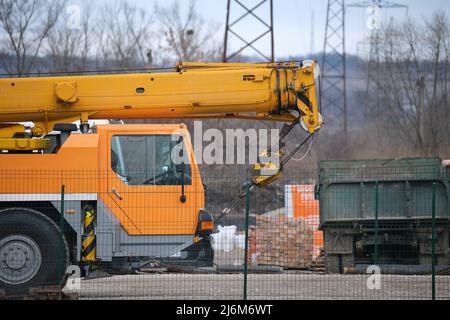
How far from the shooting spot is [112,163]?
1458 cm

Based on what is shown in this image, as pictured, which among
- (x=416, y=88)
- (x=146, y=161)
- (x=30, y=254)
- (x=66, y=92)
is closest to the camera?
(x=30, y=254)

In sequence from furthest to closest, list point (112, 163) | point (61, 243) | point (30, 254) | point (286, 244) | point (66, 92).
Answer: point (286, 244) → point (112, 163) → point (66, 92) → point (30, 254) → point (61, 243)

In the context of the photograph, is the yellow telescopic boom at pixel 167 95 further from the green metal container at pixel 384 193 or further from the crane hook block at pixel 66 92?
the green metal container at pixel 384 193

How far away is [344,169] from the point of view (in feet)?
59.8

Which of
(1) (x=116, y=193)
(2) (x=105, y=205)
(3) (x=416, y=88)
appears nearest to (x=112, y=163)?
(1) (x=116, y=193)

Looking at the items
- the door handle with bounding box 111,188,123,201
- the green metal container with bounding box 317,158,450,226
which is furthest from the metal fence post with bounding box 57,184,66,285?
the green metal container with bounding box 317,158,450,226

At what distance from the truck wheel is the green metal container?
6.18m

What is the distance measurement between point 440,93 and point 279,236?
1086 inches

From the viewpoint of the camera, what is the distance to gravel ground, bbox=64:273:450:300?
1348 centimetres

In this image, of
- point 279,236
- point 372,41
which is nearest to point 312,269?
point 279,236

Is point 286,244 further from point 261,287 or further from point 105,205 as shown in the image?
point 105,205

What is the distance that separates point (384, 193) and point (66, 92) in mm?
7236

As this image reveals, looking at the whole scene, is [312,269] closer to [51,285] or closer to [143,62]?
[51,285]

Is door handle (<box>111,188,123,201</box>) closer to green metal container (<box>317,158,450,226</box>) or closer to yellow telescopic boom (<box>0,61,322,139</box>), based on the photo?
yellow telescopic boom (<box>0,61,322,139</box>)
